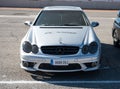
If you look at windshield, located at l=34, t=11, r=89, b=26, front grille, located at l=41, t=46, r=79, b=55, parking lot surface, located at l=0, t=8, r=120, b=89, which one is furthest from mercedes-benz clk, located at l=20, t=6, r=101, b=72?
windshield, located at l=34, t=11, r=89, b=26

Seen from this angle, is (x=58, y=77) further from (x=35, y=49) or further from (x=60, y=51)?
(x=35, y=49)

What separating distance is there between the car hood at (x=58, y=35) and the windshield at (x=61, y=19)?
40cm

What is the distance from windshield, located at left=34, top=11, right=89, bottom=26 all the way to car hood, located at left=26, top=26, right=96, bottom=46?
0.40 meters

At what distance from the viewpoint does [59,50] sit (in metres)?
7.21

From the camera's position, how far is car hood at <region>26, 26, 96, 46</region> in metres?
7.39

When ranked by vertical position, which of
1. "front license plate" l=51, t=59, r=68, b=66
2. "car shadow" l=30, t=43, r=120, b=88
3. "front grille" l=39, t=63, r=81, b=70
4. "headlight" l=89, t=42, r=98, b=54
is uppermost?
"headlight" l=89, t=42, r=98, b=54

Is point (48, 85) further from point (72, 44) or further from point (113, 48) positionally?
point (113, 48)

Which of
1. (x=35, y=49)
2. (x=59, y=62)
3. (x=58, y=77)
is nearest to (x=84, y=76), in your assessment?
(x=58, y=77)

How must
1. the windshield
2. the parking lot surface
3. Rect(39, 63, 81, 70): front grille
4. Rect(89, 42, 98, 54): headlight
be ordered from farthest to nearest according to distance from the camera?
1. the windshield
2. Rect(89, 42, 98, 54): headlight
3. Rect(39, 63, 81, 70): front grille
4. the parking lot surface

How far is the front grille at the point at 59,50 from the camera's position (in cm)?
721

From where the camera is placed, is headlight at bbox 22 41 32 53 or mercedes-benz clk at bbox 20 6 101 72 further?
headlight at bbox 22 41 32 53

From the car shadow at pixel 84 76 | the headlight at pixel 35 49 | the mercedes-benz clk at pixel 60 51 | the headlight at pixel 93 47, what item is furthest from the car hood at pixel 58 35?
the car shadow at pixel 84 76

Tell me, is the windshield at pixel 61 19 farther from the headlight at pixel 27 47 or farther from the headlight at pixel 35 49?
the headlight at pixel 35 49

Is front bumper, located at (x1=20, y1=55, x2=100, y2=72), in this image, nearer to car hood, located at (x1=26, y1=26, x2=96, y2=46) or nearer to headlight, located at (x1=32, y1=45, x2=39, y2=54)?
headlight, located at (x1=32, y1=45, x2=39, y2=54)
